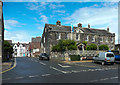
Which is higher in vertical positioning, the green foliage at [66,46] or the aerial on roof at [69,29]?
the aerial on roof at [69,29]

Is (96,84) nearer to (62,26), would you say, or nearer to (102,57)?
(102,57)

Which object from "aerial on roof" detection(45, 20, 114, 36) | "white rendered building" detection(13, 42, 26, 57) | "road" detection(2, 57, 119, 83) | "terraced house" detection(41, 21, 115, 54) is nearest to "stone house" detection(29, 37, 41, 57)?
"terraced house" detection(41, 21, 115, 54)

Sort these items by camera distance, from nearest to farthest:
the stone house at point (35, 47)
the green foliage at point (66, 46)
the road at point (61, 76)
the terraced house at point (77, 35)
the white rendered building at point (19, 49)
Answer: the road at point (61, 76), the green foliage at point (66, 46), the terraced house at point (77, 35), the stone house at point (35, 47), the white rendered building at point (19, 49)

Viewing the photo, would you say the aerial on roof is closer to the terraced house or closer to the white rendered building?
the terraced house

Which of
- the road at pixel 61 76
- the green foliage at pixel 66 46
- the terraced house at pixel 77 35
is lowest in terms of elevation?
the road at pixel 61 76

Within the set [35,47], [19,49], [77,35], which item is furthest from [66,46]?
[19,49]

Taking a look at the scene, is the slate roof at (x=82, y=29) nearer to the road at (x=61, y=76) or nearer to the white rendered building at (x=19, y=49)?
the road at (x=61, y=76)

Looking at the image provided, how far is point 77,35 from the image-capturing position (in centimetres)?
4256

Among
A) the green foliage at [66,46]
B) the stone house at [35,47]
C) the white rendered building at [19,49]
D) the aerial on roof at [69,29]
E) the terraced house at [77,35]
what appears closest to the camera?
the green foliage at [66,46]

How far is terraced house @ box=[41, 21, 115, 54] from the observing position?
39.9m

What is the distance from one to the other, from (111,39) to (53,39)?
21.8 meters

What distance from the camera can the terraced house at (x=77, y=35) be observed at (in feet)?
131

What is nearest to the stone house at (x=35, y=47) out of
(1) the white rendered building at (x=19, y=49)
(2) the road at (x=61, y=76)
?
(1) the white rendered building at (x=19, y=49)

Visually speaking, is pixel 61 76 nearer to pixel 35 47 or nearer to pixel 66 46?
pixel 66 46
